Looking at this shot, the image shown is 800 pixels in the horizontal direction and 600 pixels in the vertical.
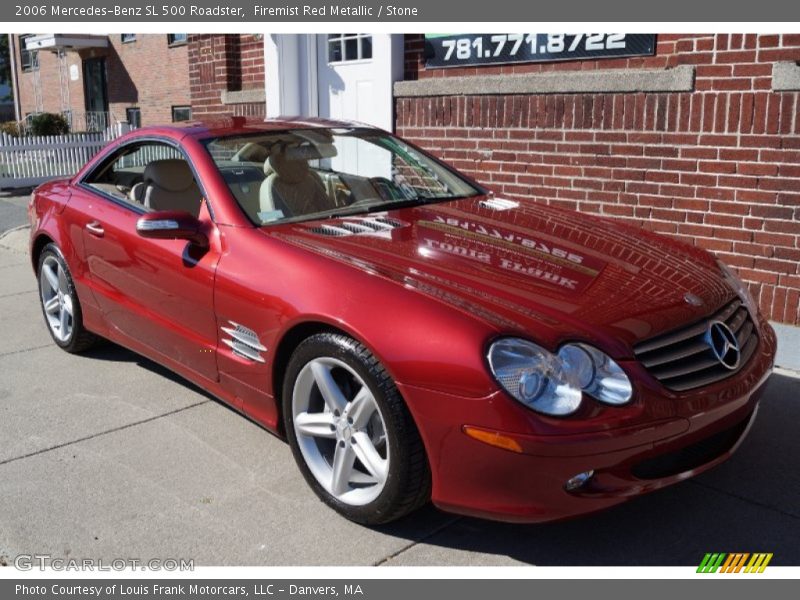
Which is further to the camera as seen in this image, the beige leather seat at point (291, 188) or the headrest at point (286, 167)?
the headrest at point (286, 167)

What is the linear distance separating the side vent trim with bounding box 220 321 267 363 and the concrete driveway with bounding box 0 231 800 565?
54cm

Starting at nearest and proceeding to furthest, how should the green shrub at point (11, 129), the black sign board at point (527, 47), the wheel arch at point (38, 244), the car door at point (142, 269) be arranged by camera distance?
the car door at point (142, 269)
the wheel arch at point (38, 244)
the black sign board at point (527, 47)
the green shrub at point (11, 129)

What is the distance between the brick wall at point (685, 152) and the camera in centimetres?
540

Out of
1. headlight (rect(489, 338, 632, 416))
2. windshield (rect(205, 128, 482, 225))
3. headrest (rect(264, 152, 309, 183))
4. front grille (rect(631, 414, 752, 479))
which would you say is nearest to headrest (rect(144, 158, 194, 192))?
windshield (rect(205, 128, 482, 225))

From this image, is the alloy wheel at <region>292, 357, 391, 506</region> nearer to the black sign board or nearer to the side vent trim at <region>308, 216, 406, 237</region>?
the side vent trim at <region>308, 216, 406, 237</region>

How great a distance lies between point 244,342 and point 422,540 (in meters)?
1.12

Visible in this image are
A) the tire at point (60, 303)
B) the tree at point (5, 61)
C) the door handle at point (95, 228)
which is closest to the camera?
the door handle at point (95, 228)

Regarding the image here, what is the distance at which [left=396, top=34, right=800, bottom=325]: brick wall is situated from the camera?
5.40 meters

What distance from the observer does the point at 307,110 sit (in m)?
9.51

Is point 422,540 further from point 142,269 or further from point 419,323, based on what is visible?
point 142,269

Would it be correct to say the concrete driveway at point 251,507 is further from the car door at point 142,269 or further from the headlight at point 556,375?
the headlight at point 556,375

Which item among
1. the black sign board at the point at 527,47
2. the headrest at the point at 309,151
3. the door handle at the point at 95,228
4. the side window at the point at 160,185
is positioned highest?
the black sign board at the point at 527,47

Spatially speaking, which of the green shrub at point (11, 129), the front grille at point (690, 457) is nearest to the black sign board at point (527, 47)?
the front grille at point (690, 457)

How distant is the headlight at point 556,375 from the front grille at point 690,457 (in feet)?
0.94
